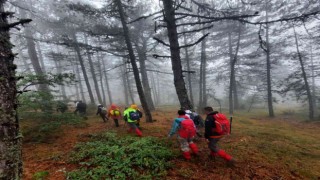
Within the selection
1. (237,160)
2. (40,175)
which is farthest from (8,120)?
(237,160)

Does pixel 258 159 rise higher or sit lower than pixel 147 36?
lower

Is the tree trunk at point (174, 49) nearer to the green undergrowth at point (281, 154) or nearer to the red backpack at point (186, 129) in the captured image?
the red backpack at point (186, 129)

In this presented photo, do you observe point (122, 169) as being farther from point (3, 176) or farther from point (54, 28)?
point (54, 28)

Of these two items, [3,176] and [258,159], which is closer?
[3,176]

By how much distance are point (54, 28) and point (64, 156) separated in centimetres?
1887

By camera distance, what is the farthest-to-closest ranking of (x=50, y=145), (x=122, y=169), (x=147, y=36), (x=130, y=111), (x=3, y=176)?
1. (x=147, y=36)
2. (x=130, y=111)
3. (x=50, y=145)
4. (x=122, y=169)
5. (x=3, y=176)

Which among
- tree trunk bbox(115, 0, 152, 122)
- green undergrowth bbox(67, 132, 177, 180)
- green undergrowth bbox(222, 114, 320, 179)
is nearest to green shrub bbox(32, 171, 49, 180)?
green undergrowth bbox(67, 132, 177, 180)

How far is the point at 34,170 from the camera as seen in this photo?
205 inches

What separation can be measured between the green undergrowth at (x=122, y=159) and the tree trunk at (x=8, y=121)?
A: 1.92 meters

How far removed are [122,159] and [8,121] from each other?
10.9 ft

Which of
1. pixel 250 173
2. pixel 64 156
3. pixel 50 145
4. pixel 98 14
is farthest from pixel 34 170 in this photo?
pixel 98 14

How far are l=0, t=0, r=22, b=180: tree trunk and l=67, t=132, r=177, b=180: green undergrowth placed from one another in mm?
1923

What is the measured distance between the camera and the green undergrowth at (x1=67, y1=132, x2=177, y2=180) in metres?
4.89

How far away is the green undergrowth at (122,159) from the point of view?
489cm
